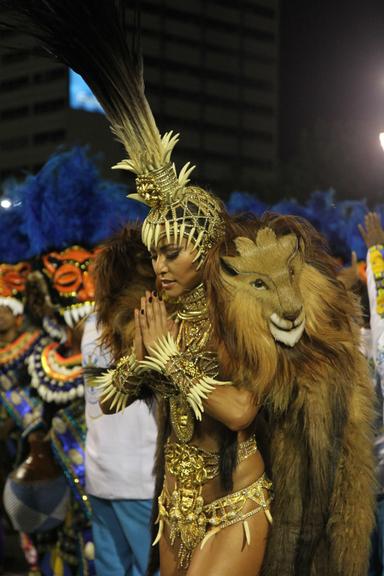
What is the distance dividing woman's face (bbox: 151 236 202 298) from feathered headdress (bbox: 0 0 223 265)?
0.09 feet

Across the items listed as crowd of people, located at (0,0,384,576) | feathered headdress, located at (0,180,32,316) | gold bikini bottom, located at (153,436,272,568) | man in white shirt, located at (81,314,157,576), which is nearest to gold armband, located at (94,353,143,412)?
crowd of people, located at (0,0,384,576)

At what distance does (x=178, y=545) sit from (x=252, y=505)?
1.05 feet

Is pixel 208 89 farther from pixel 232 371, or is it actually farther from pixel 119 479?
pixel 232 371

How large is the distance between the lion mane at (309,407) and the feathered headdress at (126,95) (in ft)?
0.51

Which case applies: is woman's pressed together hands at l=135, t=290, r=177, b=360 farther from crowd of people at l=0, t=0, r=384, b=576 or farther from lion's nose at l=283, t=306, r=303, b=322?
lion's nose at l=283, t=306, r=303, b=322

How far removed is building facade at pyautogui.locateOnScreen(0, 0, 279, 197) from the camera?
60219 mm

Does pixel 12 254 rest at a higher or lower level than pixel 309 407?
higher

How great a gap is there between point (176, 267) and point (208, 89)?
6935 cm

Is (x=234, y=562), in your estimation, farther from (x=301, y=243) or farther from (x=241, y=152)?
(x=241, y=152)

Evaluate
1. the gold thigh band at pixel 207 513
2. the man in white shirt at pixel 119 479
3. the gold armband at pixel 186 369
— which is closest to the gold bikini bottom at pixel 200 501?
the gold thigh band at pixel 207 513

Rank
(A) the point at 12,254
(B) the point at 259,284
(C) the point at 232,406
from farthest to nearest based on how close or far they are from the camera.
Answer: (A) the point at 12,254, (B) the point at 259,284, (C) the point at 232,406

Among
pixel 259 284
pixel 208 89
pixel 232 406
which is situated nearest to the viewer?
pixel 232 406

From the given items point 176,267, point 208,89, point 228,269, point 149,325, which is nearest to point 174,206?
point 176,267

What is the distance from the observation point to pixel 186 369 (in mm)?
3549
